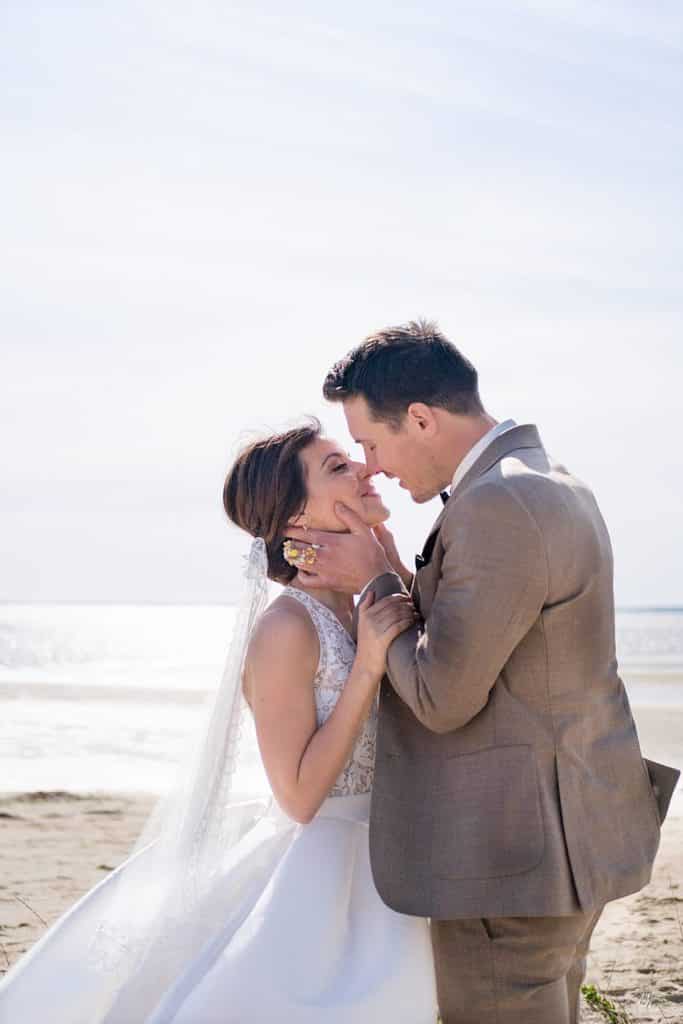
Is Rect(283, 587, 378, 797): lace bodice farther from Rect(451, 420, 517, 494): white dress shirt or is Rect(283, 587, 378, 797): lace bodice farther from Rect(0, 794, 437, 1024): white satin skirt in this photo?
Rect(451, 420, 517, 494): white dress shirt

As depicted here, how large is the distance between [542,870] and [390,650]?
696 millimetres

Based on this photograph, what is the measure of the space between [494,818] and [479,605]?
0.57 metres

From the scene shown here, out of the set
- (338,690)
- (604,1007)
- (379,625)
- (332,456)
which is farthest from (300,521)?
(604,1007)

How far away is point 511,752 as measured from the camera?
318cm

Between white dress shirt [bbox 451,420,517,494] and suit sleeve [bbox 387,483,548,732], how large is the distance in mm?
330

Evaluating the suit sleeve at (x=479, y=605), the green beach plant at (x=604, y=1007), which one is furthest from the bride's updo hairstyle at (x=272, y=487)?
the green beach plant at (x=604, y=1007)

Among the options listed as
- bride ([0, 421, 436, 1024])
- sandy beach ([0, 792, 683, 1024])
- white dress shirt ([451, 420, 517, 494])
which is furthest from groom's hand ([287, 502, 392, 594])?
sandy beach ([0, 792, 683, 1024])

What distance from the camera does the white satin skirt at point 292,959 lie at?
334 cm

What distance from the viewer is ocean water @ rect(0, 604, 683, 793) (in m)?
12.4

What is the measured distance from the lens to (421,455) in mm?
3664

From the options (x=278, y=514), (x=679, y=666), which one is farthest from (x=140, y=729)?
(x=679, y=666)

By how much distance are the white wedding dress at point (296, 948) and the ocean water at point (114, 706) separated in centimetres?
54

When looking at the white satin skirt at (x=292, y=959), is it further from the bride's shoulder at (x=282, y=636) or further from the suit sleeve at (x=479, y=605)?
the suit sleeve at (x=479, y=605)

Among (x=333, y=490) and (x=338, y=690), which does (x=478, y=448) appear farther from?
(x=338, y=690)
